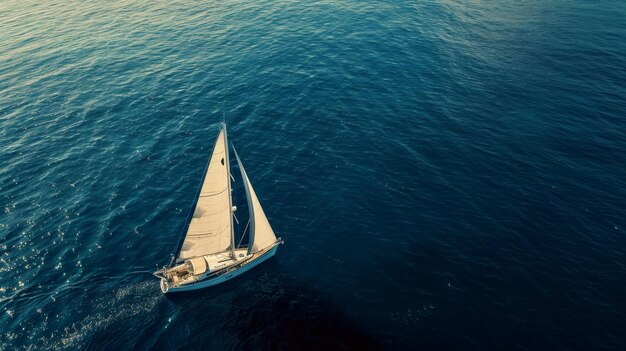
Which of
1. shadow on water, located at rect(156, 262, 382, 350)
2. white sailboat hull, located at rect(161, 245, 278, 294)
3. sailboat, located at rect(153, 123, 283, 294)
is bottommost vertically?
shadow on water, located at rect(156, 262, 382, 350)

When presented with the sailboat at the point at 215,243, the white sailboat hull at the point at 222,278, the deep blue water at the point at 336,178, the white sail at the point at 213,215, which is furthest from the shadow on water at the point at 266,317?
the white sail at the point at 213,215

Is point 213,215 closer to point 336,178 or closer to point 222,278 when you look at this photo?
point 222,278

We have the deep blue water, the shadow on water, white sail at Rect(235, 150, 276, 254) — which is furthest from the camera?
white sail at Rect(235, 150, 276, 254)

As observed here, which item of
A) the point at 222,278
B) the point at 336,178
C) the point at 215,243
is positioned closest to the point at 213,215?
the point at 215,243

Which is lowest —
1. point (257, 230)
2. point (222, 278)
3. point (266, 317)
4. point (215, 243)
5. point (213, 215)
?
point (266, 317)

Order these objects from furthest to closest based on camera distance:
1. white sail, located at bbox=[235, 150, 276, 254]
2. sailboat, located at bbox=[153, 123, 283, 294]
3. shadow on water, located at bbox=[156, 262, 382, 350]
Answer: white sail, located at bbox=[235, 150, 276, 254]
sailboat, located at bbox=[153, 123, 283, 294]
shadow on water, located at bbox=[156, 262, 382, 350]

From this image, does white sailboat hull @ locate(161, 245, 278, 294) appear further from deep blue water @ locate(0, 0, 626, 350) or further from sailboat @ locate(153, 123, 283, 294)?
deep blue water @ locate(0, 0, 626, 350)

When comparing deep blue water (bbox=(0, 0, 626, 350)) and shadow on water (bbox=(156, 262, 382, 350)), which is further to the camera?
deep blue water (bbox=(0, 0, 626, 350))

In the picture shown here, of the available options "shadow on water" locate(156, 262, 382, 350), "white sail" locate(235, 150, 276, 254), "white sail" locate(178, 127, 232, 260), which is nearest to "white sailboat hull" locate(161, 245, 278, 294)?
"shadow on water" locate(156, 262, 382, 350)
